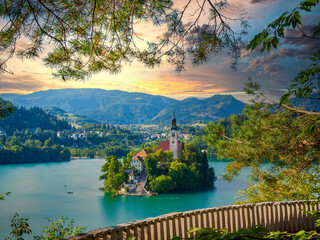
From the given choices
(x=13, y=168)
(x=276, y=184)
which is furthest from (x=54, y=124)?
(x=276, y=184)

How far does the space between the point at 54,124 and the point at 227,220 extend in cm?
6485

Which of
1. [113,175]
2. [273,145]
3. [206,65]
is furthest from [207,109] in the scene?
[273,145]

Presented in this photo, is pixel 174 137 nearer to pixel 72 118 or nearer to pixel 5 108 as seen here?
pixel 5 108

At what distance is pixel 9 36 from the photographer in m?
2.75

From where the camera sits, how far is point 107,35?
311cm

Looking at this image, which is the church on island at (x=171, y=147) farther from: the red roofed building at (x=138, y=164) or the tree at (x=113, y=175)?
the tree at (x=113, y=175)

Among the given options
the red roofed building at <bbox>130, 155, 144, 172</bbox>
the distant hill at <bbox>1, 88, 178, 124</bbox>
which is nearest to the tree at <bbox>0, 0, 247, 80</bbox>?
the red roofed building at <bbox>130, 155, 144, 172</bbox>

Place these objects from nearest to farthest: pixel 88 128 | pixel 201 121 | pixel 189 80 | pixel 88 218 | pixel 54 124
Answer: pixel 88 218 < pixel 189 80 < pixel 54 124 < pixel 88 128 < pixel 201 121

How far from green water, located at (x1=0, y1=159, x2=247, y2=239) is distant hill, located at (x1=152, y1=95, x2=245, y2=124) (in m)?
48.1

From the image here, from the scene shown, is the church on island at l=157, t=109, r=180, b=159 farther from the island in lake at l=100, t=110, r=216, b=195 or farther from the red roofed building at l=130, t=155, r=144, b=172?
the island in lake at l=100, t=110, r=216, b=195

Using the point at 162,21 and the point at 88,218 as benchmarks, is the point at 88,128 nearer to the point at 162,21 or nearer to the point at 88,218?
the point at 88,218

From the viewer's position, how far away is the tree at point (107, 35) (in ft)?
9.43

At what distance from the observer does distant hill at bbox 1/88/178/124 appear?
119000 mm

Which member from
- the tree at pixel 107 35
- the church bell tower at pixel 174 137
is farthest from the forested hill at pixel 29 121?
the tree at pixel 107 35
